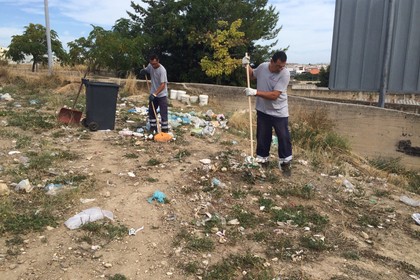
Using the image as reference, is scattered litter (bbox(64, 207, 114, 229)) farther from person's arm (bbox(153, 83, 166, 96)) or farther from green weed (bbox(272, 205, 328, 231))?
person's arm (bbox(153, 83, 166, 96))

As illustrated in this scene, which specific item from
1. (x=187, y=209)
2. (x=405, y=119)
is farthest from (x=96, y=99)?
(x=405, y=119)

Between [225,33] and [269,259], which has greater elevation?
[225,33]

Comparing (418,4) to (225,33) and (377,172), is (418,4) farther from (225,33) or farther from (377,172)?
(225,33)

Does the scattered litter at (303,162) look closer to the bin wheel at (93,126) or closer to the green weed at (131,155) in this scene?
the green weed at (131,155)

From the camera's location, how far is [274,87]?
462cm

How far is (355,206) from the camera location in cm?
436

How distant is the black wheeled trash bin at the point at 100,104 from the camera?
19.8ft

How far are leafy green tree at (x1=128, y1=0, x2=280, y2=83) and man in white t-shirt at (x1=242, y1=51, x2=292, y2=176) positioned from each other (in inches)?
509

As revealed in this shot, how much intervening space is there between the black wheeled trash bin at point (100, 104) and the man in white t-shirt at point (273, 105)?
97.8 inches

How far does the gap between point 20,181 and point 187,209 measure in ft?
5.83

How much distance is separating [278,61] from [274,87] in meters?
0.34

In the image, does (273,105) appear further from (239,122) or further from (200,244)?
(239,122)

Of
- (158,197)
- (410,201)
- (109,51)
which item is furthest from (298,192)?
(109,51)

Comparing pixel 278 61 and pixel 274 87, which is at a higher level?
pixel 278 61
